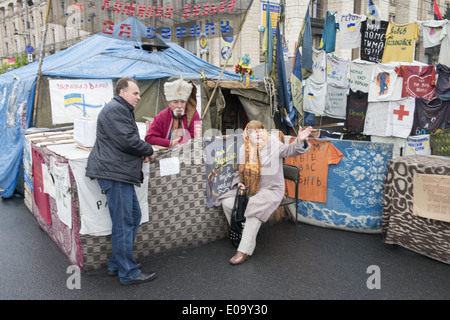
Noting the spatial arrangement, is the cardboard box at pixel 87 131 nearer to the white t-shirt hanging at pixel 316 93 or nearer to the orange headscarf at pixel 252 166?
the orange headscarf at pixel 252 166

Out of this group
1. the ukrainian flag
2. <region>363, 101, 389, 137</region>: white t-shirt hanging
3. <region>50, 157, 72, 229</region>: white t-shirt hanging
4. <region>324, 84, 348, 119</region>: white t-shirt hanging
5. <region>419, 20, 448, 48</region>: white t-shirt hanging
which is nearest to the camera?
<region>50, 157, 72, 229</region>: white t-shirt hanging

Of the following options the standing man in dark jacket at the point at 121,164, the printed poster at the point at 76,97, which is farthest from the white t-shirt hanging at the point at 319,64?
the standing man in dark jacket at the point at 121,164

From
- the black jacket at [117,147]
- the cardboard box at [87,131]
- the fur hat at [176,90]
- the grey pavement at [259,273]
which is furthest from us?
the fur hat at [176,90]

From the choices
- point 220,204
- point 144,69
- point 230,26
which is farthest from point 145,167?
point 144,69

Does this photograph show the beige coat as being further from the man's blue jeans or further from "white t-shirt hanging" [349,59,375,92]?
"white t-shirt hanging" [349,59,375,92]

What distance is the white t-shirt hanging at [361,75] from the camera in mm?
8453

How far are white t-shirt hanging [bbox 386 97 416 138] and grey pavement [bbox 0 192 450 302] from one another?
4.10 m

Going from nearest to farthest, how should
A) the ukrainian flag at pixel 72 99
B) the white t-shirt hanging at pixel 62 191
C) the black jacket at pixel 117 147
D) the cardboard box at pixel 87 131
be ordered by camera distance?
the black jacket at pixel 117 147 → the white t-shirt hanging at pixel 62 191 → the cardboard box at pixel 87 131 → the ukrainian flag at pixel 72 99

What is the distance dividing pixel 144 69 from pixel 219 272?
497cm

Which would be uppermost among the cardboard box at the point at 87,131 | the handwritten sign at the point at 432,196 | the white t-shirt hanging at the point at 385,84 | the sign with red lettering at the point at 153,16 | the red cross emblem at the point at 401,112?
the sign with red lettering at the point at 153,16

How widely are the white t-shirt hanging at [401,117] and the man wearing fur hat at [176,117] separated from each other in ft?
17.5

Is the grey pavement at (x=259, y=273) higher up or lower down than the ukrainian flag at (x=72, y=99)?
lower down

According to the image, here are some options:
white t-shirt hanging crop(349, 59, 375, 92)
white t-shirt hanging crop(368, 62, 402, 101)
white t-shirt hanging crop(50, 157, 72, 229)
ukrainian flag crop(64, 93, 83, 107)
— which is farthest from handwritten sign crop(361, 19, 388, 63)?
white t-shirt hanging crop(50, 157, 72, 229)

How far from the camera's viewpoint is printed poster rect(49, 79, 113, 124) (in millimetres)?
6328
